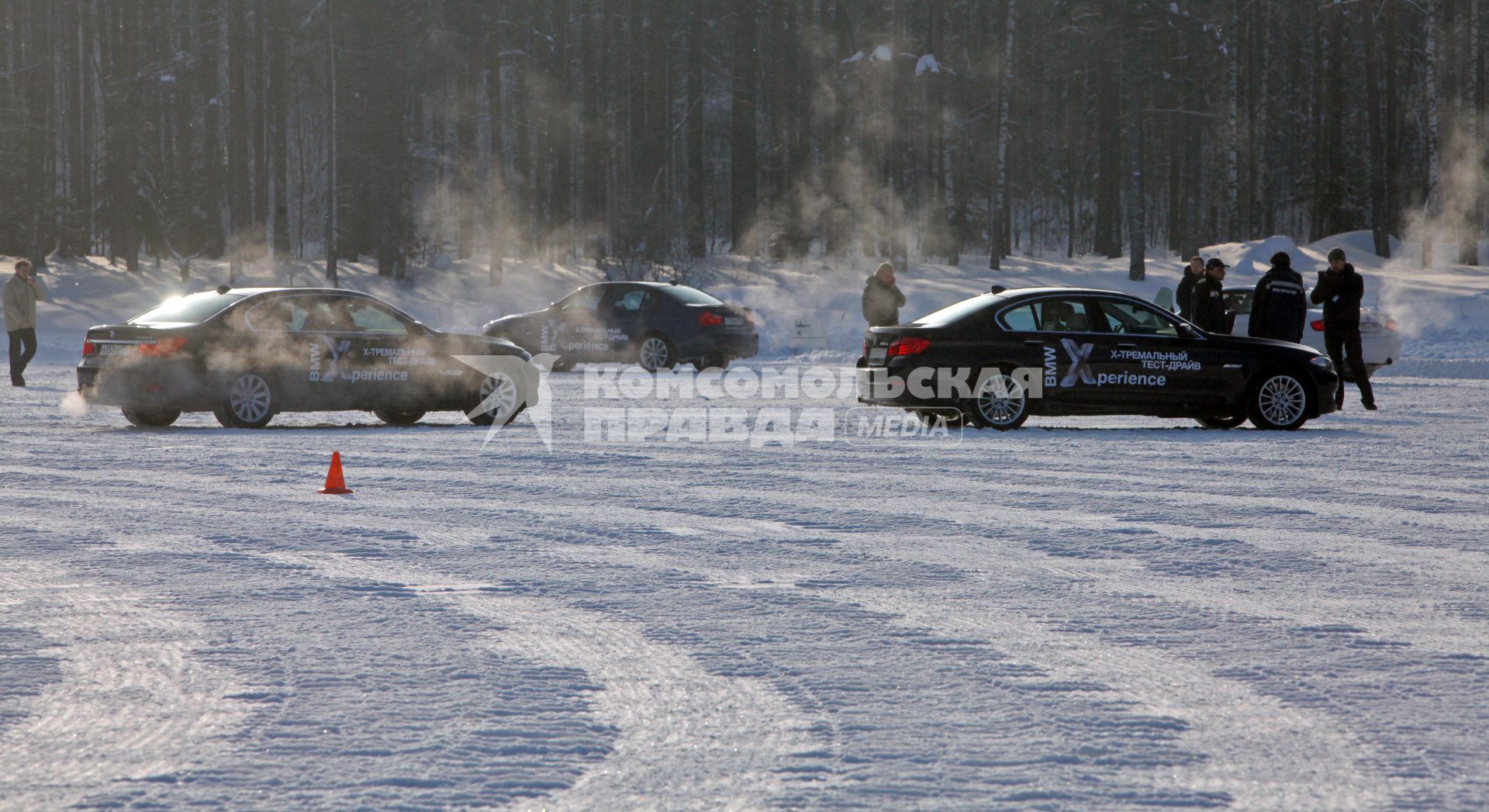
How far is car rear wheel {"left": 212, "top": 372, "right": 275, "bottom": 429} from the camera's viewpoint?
1488cm

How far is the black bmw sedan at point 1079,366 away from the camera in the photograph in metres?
14.8

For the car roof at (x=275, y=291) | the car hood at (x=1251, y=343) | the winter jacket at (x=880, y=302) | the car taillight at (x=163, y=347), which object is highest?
the winter jacket at (x=880, y=302)

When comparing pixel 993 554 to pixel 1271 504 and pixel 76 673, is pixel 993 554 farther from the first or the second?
pixel 76 673

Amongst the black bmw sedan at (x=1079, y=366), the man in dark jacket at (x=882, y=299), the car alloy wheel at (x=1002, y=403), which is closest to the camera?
the black bmw sedan at (x=1079, y=366)

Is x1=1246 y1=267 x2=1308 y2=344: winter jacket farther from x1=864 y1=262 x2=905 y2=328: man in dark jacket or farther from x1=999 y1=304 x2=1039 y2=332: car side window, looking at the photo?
x1=864 y1=262 x2=905 y2=328: man in dark jacket

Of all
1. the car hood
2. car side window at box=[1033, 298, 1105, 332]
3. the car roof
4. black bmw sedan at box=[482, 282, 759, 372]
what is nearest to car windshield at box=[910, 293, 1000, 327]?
car side window at box=[1033, 298, 1105, 332]

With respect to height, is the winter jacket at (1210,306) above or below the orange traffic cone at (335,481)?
above

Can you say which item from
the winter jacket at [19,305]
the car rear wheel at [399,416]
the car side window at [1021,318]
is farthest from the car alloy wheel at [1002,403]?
Result: the winter jacket at [19,305]

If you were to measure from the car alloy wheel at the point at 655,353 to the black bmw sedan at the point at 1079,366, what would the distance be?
9.21 m

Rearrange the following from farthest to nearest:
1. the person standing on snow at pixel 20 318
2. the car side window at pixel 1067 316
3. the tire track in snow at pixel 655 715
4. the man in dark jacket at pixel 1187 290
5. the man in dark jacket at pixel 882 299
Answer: the man in dark jacket at pixel 882 299, the person standing on snow at pixel 20 318, the man in dark jacket at pixel 1187 290, the car side window at pixel 1067 316, the tire track in snow at pixel 655 715

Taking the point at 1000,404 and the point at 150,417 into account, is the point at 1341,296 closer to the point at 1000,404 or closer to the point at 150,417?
the point at 1000,404

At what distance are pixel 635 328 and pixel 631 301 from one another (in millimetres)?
467

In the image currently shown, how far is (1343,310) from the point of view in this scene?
55.8 feet

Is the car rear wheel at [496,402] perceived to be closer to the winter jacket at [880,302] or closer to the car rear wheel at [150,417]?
the car rear wheel at [150,417]
